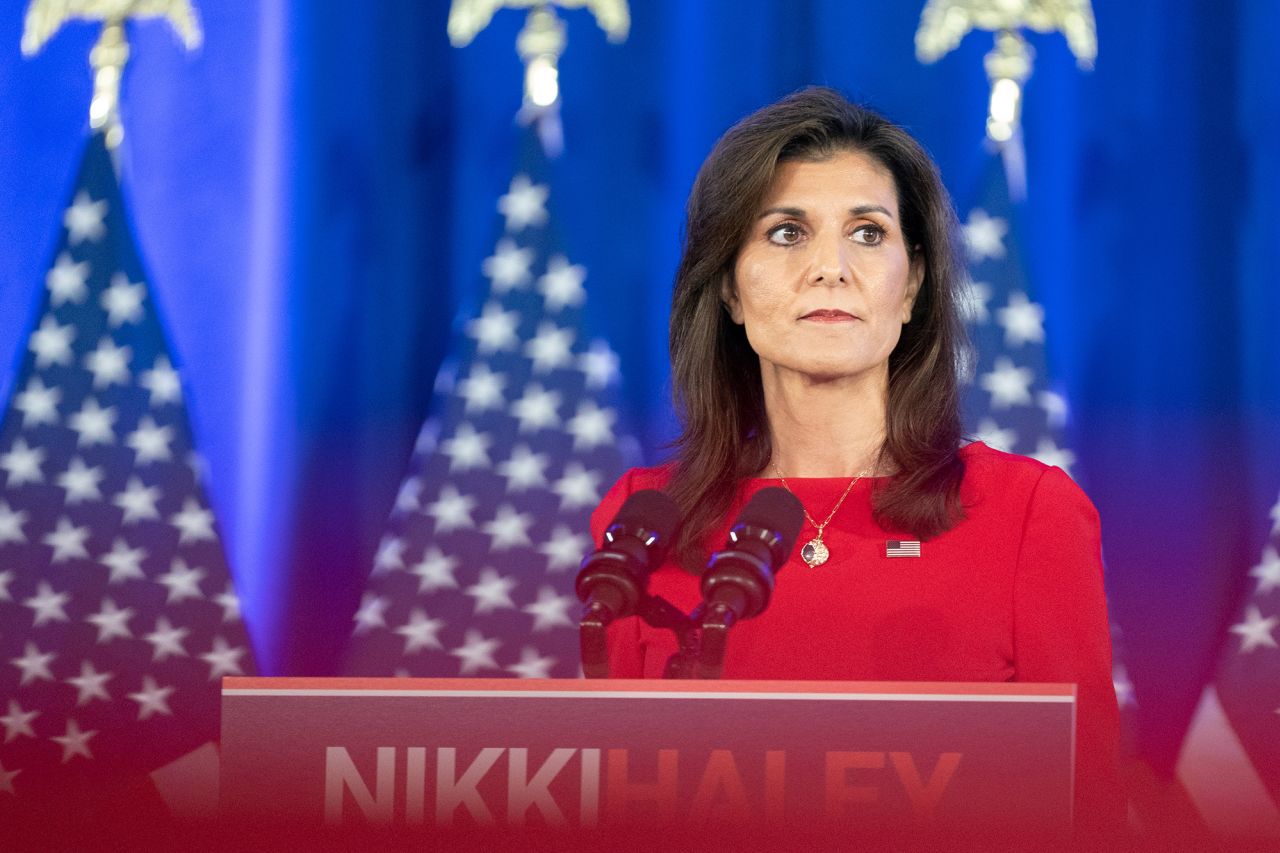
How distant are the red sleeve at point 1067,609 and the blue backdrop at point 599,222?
A: 3.25ft

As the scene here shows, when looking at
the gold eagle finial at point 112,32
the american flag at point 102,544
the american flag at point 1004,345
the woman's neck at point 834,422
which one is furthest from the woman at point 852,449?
the gold eagle finial at point 112,32

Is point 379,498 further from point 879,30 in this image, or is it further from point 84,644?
point 879,30

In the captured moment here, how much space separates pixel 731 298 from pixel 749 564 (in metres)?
0.99

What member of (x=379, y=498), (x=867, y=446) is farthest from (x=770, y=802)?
(x=379, y=498)

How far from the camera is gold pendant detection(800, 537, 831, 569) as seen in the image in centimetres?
175

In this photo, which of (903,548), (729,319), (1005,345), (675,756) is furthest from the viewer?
(1005,345)

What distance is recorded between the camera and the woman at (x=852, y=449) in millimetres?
1653

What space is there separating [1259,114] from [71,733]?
2.62 metres

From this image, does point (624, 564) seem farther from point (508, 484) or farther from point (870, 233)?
point (508, 484)

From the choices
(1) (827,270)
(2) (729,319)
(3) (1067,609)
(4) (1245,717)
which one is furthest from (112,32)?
(4) (1245,717)

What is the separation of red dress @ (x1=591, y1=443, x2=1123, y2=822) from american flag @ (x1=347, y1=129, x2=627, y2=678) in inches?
39.1

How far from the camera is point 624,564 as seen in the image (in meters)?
1.09

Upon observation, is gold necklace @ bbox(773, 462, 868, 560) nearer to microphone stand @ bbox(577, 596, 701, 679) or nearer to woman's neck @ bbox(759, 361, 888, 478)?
woman's neck @ bbox(759, 361, 888, 478)

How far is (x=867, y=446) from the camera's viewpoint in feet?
6.19
